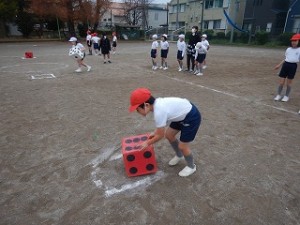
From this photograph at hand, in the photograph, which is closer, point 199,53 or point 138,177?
point 138,177

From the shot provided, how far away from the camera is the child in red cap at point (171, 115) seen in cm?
287

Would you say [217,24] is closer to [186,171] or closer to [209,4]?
[209,4]

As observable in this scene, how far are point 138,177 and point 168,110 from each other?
4.02 feet

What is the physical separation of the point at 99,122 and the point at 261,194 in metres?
3.62

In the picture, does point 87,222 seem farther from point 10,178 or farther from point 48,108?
point 48,108

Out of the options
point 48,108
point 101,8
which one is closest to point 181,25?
point 101,8

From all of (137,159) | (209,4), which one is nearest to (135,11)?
(209,4)

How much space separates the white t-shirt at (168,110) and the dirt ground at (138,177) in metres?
0.99

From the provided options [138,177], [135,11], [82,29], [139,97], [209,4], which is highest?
[209,4]

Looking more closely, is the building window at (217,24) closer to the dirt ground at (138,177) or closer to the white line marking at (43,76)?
the white line marking at (43,76)

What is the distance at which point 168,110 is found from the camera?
2965 millimetres

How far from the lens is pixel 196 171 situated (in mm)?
3674

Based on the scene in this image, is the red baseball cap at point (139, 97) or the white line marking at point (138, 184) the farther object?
the white line marking at point (138, 184)

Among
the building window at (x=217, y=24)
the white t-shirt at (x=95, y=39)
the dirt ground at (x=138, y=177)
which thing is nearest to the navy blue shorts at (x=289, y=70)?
the dirt ground at (x=138, y=177)
